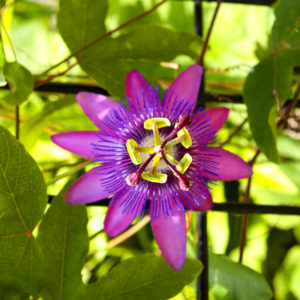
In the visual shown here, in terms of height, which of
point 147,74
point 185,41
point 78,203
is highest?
point 185,41

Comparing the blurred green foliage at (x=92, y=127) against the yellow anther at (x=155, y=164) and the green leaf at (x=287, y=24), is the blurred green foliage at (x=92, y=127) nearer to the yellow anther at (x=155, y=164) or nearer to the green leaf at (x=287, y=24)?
the green leaf at (x=287, y=24)

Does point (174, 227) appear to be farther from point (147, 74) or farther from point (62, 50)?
point (62, 50)

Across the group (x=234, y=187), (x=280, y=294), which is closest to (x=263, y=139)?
(x=234, y=187)

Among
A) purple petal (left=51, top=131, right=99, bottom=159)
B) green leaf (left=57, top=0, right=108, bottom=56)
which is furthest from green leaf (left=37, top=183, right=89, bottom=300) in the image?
green leaf (left=57, top=0, right=108, bottom=56)

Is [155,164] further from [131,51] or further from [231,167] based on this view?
[131,51]

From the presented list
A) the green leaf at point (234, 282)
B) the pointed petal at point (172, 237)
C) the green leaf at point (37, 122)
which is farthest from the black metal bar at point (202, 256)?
the green leaf at point (37, 122)

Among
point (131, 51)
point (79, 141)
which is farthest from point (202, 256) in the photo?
point (131, 51)

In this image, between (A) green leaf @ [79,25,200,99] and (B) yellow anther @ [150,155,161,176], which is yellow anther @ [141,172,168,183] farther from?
(A) green leaf @ [79,25,200,99]
